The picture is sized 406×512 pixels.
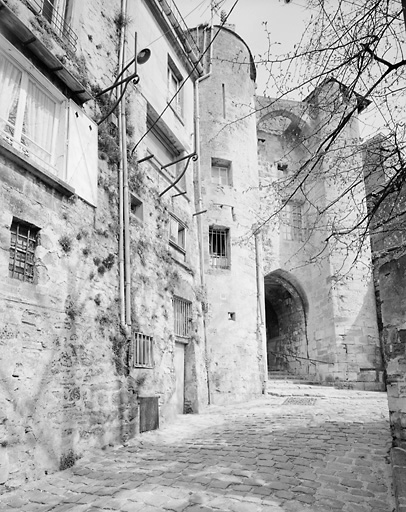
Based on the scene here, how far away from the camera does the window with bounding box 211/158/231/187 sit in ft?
42.3

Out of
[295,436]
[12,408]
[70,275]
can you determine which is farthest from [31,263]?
[295,436]

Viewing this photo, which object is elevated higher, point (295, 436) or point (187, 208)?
point (187, 208)

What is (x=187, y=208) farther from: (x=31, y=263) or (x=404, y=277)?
(x=404, y=277)

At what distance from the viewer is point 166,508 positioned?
11.1 feet

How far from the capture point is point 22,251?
4.81m

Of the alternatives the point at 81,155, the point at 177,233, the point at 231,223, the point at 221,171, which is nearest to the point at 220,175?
the point at 221,171

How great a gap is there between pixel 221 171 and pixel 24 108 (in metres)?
8.30

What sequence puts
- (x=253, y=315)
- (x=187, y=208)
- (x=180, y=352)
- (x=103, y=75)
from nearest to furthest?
(x=103, y=75) < (x=180, y=352) < (x=187, y=208) < (x=253, y=315)

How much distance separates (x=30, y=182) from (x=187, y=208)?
6126 millimetres

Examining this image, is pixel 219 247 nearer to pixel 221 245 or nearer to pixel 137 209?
pixel 221 245

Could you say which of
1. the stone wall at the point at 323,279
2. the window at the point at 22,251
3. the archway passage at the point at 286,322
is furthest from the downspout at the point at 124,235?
the archway passage at the point at 286,322

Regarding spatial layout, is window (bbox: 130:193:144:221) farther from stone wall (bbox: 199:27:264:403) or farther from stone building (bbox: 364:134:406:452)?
stone building (bbox: 364:134:406:452)

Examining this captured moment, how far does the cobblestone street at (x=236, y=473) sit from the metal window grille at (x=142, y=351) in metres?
1.12

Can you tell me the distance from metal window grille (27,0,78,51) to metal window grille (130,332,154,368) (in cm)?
497
